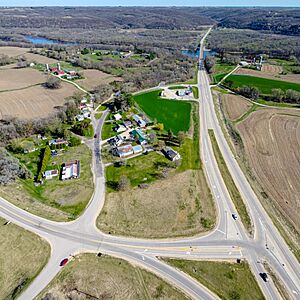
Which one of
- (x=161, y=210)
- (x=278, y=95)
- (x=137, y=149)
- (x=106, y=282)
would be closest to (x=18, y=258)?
(x=106, y=282)

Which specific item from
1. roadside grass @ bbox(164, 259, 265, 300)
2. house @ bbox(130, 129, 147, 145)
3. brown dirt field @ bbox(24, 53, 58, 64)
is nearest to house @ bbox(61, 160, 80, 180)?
house @ bbox(130, 129, 147, 145)

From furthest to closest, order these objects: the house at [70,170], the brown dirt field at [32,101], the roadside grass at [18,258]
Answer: the brown dirt field at [32,101], the house at [70,170], the roadside grass at [18,258]

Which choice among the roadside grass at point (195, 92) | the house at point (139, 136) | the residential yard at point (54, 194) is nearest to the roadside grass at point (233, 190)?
the house at point (139, 136)

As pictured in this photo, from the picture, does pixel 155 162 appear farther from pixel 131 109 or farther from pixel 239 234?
pixel 131 109

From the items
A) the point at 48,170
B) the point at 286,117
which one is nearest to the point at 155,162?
the point at 48,170

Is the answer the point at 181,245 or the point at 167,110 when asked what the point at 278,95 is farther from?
the point at 181,245

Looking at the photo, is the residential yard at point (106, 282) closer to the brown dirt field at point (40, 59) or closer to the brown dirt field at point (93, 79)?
the brown dirt field at point (93, 79)
